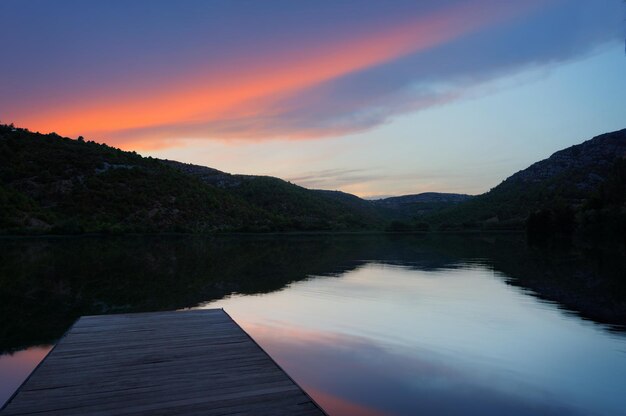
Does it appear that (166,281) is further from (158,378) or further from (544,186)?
(544,186)

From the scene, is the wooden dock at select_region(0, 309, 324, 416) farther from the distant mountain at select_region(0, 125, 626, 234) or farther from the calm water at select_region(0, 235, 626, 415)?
the distant mountain at select_region(0, 125, 626, 234)

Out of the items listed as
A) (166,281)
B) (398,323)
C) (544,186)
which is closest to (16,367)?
(398,323)

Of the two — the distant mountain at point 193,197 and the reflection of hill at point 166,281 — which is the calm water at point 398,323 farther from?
the distant mountain at point 193,197

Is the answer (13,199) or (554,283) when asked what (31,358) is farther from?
(13,199)

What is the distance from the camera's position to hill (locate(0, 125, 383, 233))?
64875 millimetres

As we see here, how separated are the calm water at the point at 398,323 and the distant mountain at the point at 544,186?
73142mm

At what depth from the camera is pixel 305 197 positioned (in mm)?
121438

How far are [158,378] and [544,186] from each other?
377ft

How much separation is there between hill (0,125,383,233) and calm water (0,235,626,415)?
42677mm

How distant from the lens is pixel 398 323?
43.1 ft

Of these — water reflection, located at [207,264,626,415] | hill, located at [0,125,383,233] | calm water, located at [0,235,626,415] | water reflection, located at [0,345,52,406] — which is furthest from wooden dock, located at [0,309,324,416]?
hill, located at [0,125,383,233]

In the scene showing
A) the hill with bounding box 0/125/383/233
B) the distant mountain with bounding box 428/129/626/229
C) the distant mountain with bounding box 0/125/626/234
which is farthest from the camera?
the distant mountain with bounding box 428/129/626/229

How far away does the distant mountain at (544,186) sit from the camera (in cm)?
9525

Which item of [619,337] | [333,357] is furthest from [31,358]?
[619,337]
